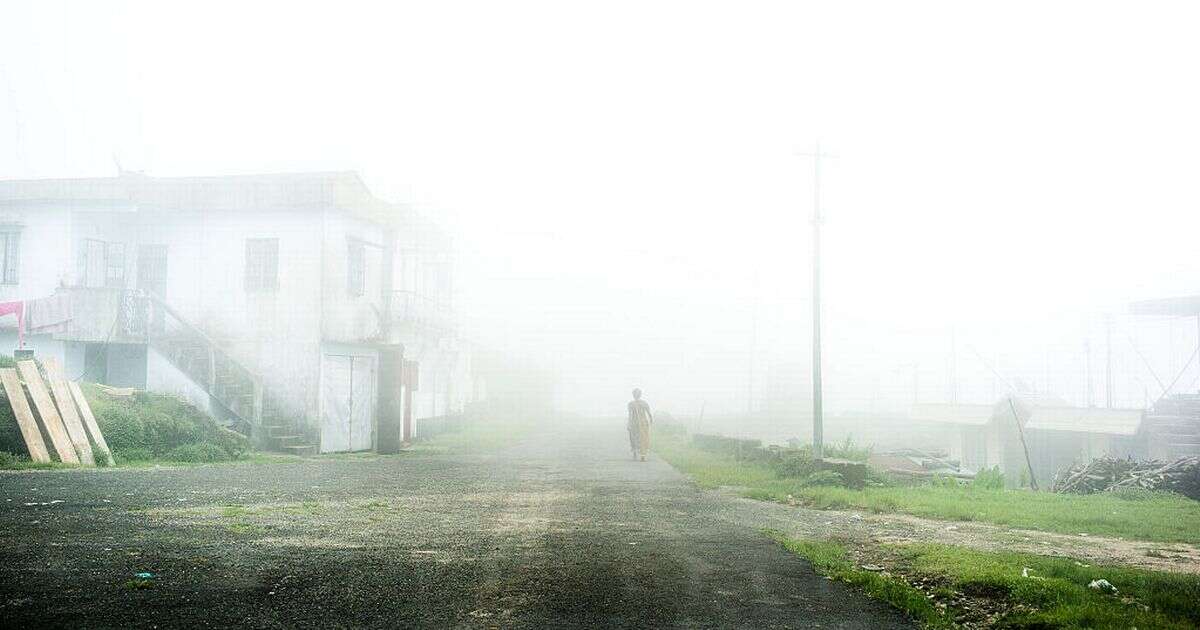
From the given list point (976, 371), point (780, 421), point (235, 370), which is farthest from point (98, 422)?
point (976, 371)

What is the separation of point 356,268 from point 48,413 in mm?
9957

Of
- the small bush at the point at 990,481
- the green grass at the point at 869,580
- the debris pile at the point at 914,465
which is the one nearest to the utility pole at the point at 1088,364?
the debris pile at the point at 914,465

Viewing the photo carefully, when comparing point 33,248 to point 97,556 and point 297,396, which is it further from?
point 97,556

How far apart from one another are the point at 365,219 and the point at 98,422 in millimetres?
9828

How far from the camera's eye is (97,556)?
6629 millimetres

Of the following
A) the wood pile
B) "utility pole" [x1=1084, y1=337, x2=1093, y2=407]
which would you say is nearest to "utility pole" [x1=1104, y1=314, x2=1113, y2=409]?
"utility pole" [x1=1084, y1=337, x2=1093, y2=407]

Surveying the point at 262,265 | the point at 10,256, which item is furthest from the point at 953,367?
the point at 10,256

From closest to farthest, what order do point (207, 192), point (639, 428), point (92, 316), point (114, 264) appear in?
point (639, 428)
point (92, 316)
point (207, 192)
point (114, 264)

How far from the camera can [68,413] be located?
52.9ft

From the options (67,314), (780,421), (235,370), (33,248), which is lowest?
(780,421)

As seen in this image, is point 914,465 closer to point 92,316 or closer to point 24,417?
point 24,417

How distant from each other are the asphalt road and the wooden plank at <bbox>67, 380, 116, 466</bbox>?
155 inches

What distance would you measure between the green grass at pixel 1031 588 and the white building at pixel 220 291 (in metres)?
18.0

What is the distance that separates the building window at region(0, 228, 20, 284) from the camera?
931 inches
